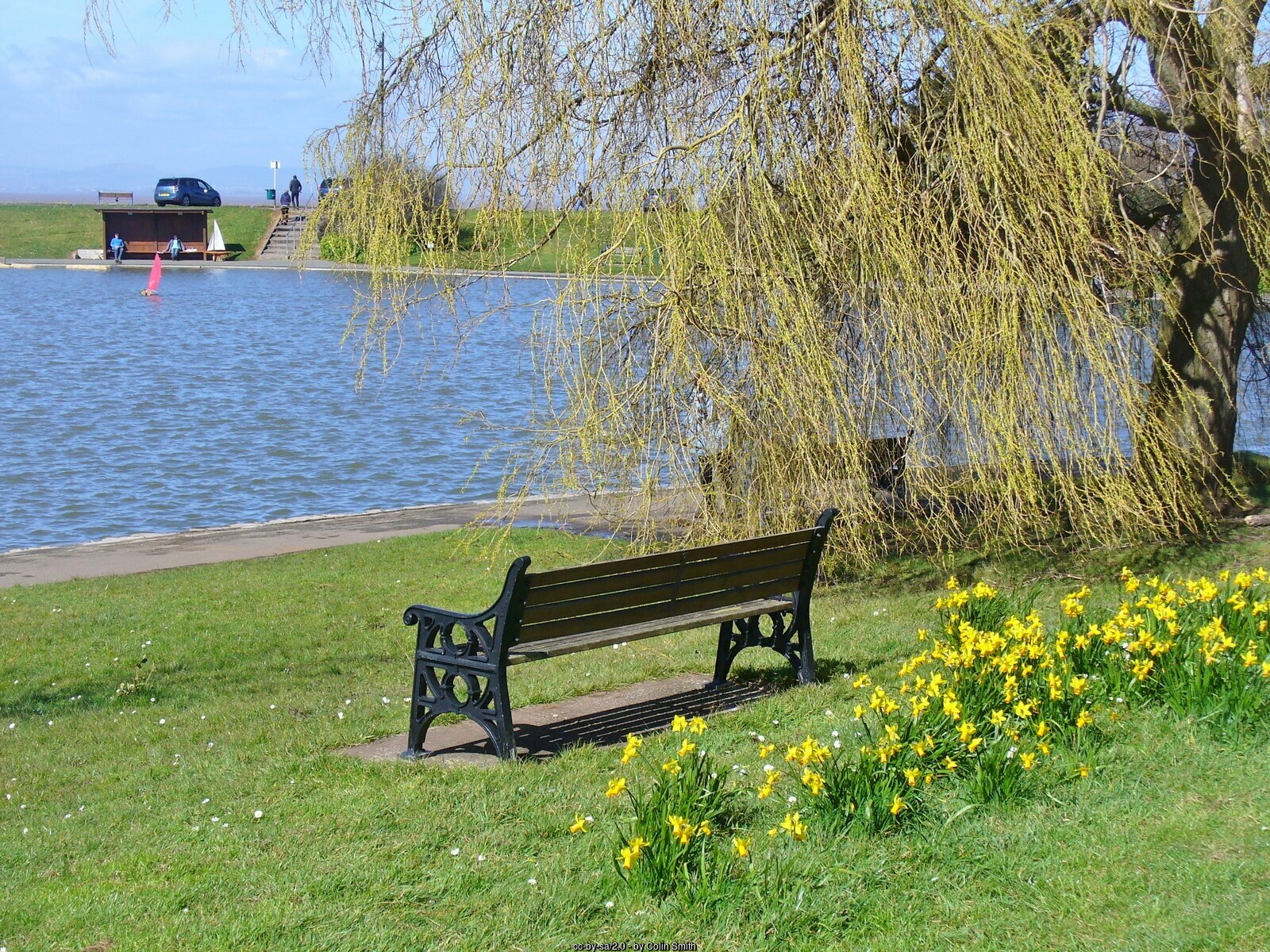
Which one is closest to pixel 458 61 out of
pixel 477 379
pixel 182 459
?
pixel 182 459

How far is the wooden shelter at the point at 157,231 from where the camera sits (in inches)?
2552

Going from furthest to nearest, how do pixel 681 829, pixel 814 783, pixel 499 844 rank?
pixel 499 844 → pixel 814 783 → pixel 681 829

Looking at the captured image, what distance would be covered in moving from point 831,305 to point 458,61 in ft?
9.74

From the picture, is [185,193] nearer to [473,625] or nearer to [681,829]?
[473,625]

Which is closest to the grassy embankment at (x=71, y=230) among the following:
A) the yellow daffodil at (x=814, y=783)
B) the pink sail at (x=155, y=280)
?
the pink sail at (x=155, y=280)

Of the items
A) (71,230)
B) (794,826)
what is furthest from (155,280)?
(794,826)

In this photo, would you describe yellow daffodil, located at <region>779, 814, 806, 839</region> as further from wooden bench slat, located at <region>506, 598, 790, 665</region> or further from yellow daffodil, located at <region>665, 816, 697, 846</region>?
wooden bench slat, located at <region>506, 598, 790, 665</region>

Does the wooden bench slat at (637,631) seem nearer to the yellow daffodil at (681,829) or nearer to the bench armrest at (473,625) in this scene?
the bench armrest at (473,625)

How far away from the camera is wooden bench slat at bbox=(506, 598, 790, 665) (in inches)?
223

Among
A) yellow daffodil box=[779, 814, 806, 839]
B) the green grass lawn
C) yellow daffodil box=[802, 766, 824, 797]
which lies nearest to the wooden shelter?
the green grass lawn

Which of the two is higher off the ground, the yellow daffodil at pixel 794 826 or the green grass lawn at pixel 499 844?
the yellow daffodil at pixel 794 826

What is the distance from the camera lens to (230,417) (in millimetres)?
24234

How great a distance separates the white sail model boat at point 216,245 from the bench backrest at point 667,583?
6168 centimetres

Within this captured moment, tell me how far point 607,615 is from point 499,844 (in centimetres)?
180
